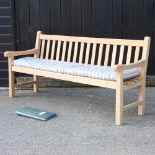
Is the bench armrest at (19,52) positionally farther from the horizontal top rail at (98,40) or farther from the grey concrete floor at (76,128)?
the grey concrete floor at (76,128)

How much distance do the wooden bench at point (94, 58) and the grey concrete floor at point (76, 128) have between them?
0.81 ft

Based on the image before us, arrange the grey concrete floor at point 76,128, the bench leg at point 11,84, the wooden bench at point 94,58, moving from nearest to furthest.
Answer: the grey concrete floor at point 76,128 < the wooden bench at point 94,58 < the bench leg at point 11,84

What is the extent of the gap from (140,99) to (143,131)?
2.20ft

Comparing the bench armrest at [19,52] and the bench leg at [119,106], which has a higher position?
the bench armrest at [19,52]

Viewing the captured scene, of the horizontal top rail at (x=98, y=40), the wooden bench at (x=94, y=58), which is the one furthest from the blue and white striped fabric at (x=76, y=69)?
the horizontal top rail at (x=98, y=40)

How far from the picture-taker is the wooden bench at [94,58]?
4969mm

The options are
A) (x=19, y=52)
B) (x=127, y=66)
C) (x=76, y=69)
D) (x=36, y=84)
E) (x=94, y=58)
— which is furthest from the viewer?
(x=36, y=84)

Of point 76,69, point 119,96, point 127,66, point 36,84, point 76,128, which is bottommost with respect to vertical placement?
point 76,128

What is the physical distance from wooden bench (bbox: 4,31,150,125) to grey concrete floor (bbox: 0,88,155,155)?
25 cm

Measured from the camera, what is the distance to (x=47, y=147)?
435cm

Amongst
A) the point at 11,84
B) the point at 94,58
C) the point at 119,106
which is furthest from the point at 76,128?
the point at 11,84

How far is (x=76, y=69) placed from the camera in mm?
5453

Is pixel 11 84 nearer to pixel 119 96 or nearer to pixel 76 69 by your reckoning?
pixel 76 69

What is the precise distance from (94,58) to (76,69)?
63 cm
